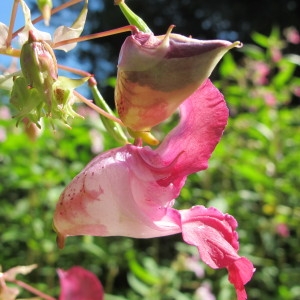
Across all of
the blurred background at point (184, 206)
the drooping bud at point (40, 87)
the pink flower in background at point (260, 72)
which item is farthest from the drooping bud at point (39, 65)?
the pink flower in background at point (260, 72)

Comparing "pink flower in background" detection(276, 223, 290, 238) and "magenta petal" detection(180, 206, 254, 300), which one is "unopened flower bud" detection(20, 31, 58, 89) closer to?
"magenta petal" detection(180, 206, 254, 300)

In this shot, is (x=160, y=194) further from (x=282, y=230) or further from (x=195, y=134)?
(x=282, y=230)

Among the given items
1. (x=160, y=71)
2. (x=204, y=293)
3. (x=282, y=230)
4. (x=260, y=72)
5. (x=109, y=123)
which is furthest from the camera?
(x=260, y=72)

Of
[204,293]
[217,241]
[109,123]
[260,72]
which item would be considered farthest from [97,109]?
[260,72]

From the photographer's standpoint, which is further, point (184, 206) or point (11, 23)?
point (184, 206)

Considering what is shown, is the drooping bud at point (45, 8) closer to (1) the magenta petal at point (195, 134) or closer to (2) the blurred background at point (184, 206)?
(1) the magenta petal at point (195, 134)

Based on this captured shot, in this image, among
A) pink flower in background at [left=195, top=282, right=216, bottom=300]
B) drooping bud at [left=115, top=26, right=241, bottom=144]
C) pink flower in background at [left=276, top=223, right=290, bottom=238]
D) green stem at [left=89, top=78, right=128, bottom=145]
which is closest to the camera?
drooping bud at [left=115, top=26, right=241, bottom=144]

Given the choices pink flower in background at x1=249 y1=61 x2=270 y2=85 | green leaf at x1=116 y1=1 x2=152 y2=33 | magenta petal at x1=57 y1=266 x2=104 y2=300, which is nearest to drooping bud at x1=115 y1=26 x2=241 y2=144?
green leaf at x1=116 y1=1 x2=152 y2=33
